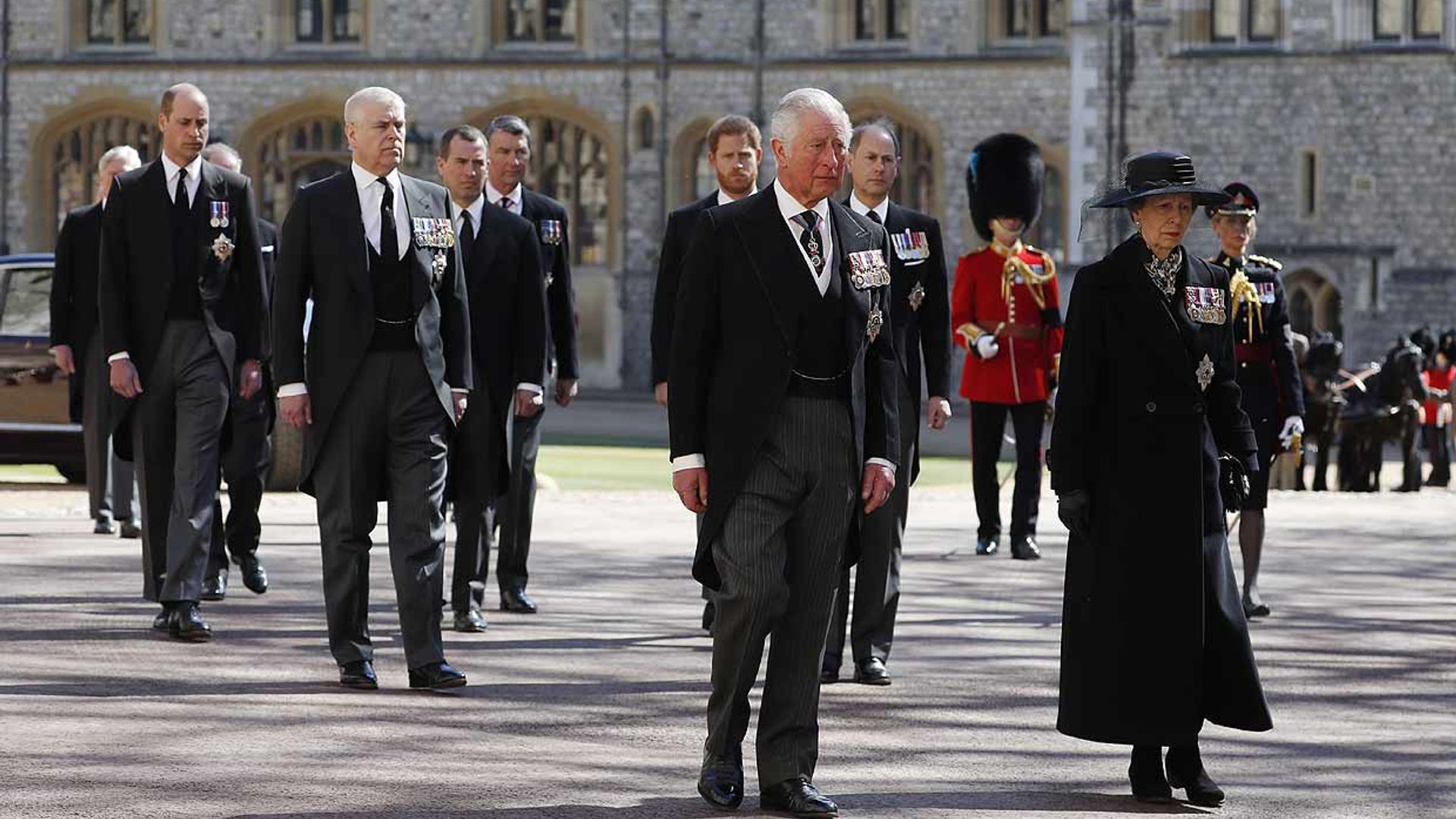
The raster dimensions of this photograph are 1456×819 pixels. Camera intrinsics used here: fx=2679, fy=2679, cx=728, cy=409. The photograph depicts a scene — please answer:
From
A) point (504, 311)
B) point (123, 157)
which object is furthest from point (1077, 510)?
point (123, 157)

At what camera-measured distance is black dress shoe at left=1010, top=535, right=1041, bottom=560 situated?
1305cm

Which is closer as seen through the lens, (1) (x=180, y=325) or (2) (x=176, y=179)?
(1) (x=180, y=325)

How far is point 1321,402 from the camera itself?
2120cm

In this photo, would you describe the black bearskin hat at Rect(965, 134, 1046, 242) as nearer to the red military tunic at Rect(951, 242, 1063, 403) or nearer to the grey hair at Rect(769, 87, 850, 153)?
the red military tunic at Rect(951, 242, 1063, 403)

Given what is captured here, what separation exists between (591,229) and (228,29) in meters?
5.96

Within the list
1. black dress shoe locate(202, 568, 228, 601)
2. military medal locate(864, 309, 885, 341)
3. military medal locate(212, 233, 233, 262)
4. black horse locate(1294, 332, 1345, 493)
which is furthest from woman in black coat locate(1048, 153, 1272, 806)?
black horse locate(1294, 332, 1345, 493)

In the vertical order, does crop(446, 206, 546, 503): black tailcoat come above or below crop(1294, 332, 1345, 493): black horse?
above

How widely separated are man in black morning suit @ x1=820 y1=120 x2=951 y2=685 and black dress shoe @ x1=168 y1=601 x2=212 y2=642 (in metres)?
2.14

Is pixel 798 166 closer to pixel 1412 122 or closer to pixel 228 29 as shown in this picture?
pixel 1412 122

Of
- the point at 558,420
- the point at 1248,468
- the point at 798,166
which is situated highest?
the point at 798,166

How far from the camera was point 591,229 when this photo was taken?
37.4 meters

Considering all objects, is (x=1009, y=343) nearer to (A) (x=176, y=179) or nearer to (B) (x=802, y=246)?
(A) (x=176, y=179)

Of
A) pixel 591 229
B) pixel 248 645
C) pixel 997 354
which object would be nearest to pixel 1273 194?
pixel 591 229

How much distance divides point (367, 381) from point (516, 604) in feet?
8.22
